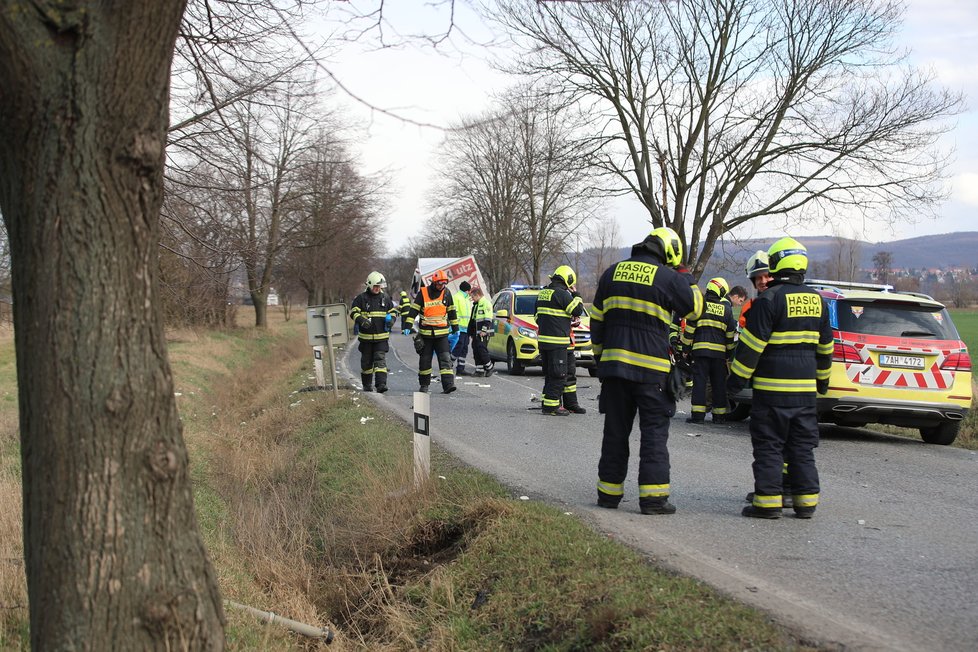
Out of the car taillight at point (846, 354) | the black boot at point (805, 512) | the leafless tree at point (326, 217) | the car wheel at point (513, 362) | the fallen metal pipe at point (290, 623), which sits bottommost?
the fallen metal pipe at point (290, 623)

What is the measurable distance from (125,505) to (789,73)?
26144mm

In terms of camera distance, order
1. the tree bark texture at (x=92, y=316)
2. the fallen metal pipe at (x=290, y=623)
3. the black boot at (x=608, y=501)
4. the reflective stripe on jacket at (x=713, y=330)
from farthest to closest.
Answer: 1. the reflective stripe on jacket at (x=713, y=330)
2. the black boot at (x=608, y=501)
3. the fallen metal pipe at (x=290, y=623)
4. the tree bark texture at (x=92, y=316)

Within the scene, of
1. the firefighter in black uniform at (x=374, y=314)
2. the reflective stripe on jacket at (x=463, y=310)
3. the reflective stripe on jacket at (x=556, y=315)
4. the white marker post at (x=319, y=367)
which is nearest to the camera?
the reflective stripe on jacket at (x=556, y=315)

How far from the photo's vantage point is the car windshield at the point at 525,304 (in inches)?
799

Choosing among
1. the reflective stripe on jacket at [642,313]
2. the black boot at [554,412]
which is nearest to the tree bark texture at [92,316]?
the reflective stripe on jacket at [642,313]

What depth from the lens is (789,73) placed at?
26.5 meters

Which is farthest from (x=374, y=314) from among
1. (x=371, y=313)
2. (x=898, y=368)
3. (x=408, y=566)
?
(x=408, y=566)

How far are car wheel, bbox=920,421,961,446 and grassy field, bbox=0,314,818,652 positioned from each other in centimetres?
581

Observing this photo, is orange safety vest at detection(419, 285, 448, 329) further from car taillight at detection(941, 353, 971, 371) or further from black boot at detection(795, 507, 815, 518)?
black boot at detection(795, 507, 815, 518)

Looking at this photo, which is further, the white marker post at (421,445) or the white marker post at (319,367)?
the white marker post at (319,367)

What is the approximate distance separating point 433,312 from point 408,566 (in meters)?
8.78

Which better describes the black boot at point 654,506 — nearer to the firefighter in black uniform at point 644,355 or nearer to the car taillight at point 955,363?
the firefighter in black uniform at point 644,355

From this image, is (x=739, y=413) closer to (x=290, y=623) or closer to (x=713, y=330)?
(x=713, y=330)

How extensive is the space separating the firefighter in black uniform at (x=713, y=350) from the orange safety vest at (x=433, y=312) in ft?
13.9
